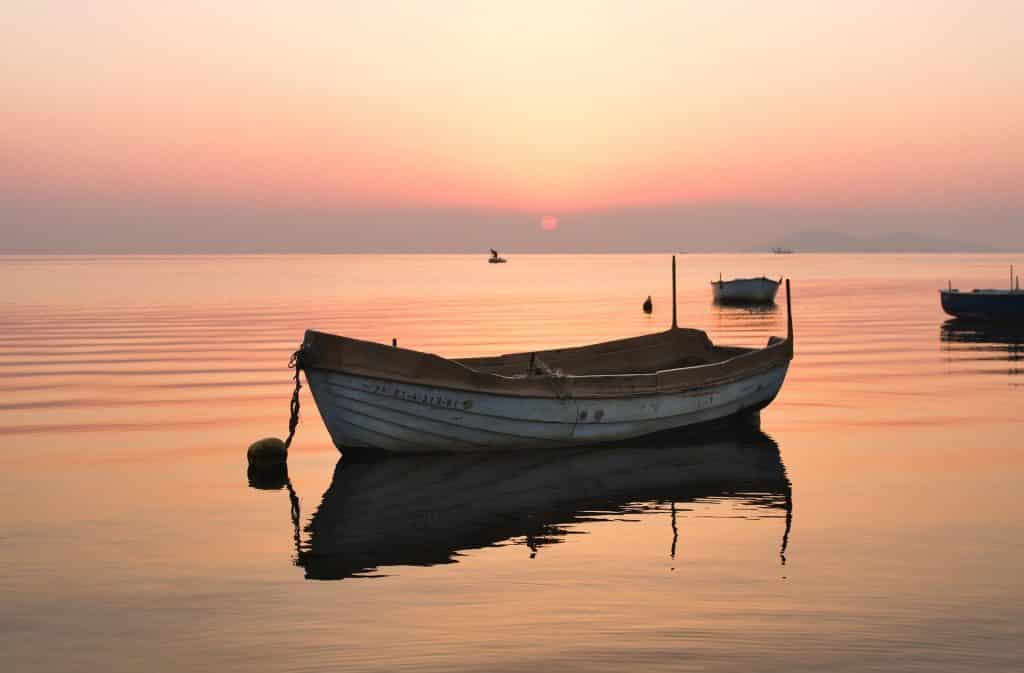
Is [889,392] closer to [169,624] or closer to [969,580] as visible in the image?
[969,580]

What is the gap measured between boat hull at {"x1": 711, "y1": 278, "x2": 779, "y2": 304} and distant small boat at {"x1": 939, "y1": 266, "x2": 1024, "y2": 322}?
29.5 meters

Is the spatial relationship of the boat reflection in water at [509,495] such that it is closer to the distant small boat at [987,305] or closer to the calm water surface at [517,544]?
the calm water surface at [517,544]

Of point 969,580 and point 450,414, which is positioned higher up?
point 450,414

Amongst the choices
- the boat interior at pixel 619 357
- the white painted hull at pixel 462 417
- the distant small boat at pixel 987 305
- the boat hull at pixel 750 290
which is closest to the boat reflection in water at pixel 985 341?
the distant small boat at pixel 987 305

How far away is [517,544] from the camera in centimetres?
1570

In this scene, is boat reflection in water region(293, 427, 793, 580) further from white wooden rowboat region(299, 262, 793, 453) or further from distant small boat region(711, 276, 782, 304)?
distant small boat region(711, 276, 782, 304)

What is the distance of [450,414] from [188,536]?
272 inches

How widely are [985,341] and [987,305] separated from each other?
35.4 feet

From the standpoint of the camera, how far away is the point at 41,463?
22016mm

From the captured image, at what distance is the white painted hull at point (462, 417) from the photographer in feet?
70.9

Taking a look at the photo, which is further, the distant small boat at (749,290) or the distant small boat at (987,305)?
the distant small boat at (749,290)

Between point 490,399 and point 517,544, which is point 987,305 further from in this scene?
point 517,544

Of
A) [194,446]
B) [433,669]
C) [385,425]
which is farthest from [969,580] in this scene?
[194,446]

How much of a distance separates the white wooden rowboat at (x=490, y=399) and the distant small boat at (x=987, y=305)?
41038mm
